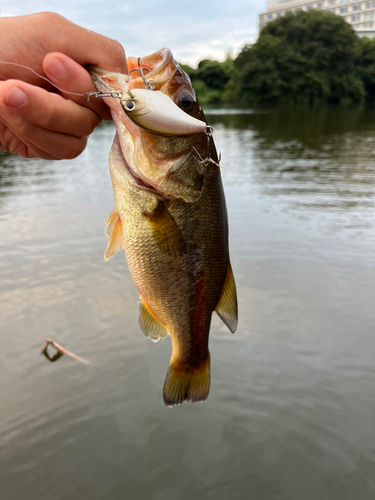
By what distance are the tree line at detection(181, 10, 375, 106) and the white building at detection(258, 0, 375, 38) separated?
37.7 m

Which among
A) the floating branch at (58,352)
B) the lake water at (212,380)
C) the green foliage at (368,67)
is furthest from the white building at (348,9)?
the floating branch at (58,352)

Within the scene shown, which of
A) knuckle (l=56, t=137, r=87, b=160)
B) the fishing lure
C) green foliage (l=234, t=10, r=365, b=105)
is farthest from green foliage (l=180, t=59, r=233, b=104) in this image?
the fishing lure

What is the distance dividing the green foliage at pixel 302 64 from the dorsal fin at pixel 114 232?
6364cm

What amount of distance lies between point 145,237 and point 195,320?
58cm

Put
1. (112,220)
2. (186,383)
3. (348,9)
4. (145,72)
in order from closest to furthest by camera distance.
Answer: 1. (145,72)
2. (112,220)
3. (186,383)
4. (348,9)

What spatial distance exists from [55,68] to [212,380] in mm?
3653

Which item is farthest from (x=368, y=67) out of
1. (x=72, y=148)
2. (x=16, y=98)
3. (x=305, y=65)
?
(x=16, y=98)

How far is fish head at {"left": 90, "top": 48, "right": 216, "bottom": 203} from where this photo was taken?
1.61 metres

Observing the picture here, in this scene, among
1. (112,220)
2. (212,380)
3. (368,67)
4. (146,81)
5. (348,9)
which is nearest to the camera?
(146,81)

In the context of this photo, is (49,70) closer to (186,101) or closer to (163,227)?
(186,101)

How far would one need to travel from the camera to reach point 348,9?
342 feet

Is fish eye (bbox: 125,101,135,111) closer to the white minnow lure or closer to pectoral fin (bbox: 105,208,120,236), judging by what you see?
the white minnow lure

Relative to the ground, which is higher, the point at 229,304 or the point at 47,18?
the point at 47,18

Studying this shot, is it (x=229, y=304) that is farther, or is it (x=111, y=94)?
(x=229, y=304)
